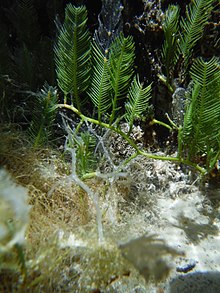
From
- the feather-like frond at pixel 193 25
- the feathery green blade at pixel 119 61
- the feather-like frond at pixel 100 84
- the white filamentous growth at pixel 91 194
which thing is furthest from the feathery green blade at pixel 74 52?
the feather-like frond at pixel 193 25

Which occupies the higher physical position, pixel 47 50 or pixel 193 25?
pixel 193 25

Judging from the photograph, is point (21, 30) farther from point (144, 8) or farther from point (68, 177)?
point (68, 177)

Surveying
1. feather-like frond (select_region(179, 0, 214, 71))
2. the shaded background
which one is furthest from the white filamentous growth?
feather-like frond (select_region(179, 0, 214, 71))

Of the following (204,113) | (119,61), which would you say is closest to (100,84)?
(119,61)

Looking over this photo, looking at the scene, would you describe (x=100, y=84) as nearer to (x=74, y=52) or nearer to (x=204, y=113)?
(x=74, y=52)

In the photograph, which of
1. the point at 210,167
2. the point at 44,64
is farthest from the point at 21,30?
the point at 210,167

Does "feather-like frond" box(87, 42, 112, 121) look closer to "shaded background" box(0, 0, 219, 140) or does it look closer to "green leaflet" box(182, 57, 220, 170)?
"shaded background" box(0, 0, 219, 140)

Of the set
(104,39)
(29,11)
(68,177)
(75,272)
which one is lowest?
(75,272)
